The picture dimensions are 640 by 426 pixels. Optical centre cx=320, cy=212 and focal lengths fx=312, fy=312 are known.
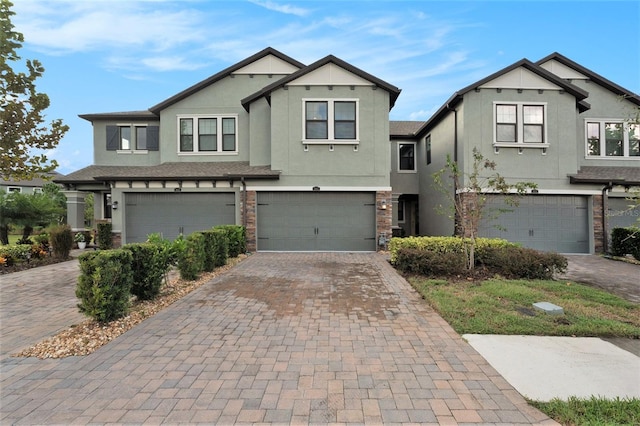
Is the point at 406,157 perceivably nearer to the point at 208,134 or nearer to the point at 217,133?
the point at 217,133

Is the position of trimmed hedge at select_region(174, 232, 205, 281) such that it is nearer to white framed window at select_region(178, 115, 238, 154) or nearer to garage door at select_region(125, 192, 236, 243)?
garage door at select_region(125, 192, 236, 243)

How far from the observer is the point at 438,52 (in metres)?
12.1

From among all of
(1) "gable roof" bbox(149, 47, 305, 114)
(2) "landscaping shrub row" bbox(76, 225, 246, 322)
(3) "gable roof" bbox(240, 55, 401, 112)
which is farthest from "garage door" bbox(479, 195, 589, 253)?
(1) "gable roof" bbox(149, 47, 305, 114)

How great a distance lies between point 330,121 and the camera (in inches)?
504

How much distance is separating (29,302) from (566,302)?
10.6 m

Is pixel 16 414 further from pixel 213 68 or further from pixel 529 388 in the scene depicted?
pixel 213 68

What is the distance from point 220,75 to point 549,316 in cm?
1527

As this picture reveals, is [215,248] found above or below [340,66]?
below

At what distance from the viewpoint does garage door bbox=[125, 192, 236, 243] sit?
1344cm

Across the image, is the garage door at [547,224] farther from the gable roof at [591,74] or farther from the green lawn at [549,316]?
the green lawn at [549,316]

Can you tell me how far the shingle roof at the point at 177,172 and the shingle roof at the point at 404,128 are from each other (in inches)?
351

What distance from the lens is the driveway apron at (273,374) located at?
2799 mm

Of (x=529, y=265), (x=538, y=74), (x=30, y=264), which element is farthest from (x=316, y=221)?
(x=538, y=74)

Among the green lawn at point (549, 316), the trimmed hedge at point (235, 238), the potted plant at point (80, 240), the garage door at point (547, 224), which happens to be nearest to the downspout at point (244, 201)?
the trimmed hedge at point (235, 238)
